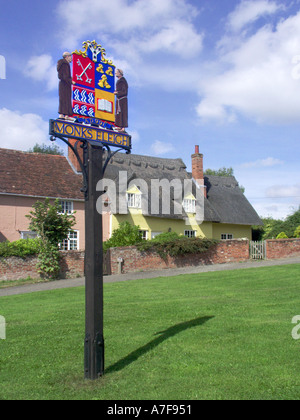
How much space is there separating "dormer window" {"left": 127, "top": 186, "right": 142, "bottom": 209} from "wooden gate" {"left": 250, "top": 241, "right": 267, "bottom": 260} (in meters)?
8.48

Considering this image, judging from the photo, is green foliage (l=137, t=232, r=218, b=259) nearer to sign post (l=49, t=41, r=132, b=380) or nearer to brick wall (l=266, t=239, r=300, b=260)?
brick wall (l=266, t=239, r=300, b=260)

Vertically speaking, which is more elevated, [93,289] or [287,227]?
[287,227]

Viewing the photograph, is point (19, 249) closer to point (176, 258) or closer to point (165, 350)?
point (176, 258)

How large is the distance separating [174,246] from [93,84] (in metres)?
18.0

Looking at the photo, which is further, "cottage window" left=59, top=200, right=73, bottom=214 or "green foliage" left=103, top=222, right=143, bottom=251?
"cottage window" left=59, top=200, right=73, bottom=214

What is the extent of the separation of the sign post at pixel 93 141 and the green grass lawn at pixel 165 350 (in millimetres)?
563

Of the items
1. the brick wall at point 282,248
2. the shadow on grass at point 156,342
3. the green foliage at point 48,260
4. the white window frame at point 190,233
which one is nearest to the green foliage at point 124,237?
the green foliage at point 48,260

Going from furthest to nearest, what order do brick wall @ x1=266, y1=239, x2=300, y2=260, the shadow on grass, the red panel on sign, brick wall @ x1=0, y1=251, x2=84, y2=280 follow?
1. brick wall @ x1=266, y1=239, x2=300, y2=260
2. brick wall @ x1=0, y1=251, x2=84, y2=280
3. the red panel on sign
4. the shadow on grass

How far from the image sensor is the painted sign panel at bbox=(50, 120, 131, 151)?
6.22 m

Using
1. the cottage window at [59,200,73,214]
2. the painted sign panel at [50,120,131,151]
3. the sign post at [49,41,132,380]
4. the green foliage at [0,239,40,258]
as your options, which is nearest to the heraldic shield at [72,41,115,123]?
the sign post at [49,41,132,380]

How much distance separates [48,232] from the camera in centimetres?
2123

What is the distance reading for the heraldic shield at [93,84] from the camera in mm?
6562

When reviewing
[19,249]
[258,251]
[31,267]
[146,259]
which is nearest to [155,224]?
[146,259]

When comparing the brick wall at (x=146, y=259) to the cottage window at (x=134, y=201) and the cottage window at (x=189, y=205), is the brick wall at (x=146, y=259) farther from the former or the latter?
the cottage window at (x=189, y=205)
